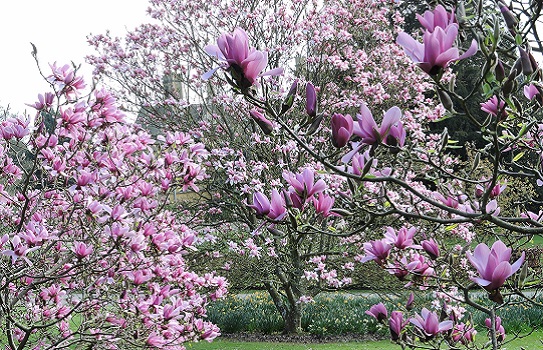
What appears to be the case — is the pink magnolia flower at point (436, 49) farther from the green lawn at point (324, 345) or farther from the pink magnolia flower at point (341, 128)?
the green lawn at point (324, 345)

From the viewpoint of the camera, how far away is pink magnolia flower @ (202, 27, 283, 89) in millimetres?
1247

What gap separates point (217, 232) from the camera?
321 inches

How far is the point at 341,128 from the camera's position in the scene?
140cm

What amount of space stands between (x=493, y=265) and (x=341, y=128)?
46 cm

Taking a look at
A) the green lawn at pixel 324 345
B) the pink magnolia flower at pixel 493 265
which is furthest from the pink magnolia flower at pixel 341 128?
the green lawn at pixel 324 345

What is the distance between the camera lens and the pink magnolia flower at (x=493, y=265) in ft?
4.09

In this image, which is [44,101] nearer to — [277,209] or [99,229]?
[99,229]

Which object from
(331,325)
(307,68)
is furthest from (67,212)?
(331,325)

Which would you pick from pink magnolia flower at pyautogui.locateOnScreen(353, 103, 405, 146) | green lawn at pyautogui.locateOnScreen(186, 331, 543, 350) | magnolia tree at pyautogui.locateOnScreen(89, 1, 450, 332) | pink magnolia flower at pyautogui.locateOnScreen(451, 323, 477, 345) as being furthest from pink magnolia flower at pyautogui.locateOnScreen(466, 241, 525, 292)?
green lawn at pyautogui.locateOnScreen(186, 331, 543, 350)

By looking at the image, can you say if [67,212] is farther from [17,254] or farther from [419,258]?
[419,258]

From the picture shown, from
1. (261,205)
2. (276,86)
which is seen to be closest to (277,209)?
(261,205)

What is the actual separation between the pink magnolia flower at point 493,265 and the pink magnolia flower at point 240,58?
2.05 ft

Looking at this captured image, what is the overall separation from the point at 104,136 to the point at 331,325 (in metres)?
6.44

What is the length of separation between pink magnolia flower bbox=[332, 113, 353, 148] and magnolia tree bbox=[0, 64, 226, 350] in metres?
1.66
